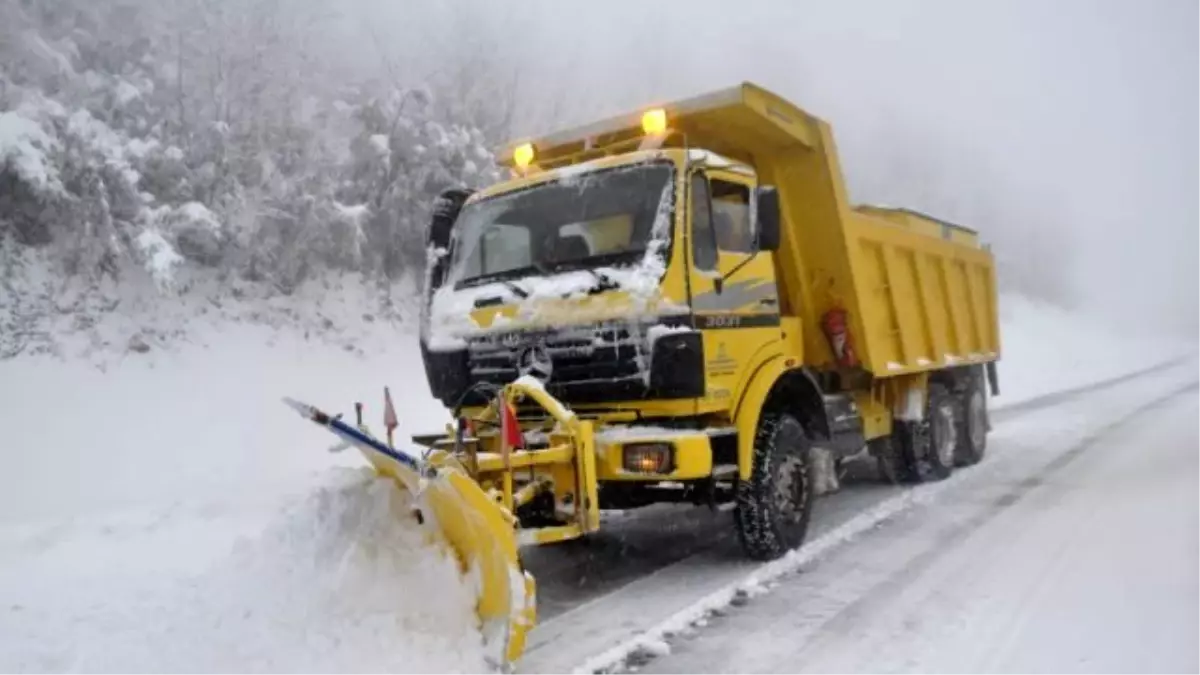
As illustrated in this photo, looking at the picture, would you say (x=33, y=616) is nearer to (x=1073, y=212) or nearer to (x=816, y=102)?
(x=816, y=102)

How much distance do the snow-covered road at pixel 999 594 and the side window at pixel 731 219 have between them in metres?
2.14

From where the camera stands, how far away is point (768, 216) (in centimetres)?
585

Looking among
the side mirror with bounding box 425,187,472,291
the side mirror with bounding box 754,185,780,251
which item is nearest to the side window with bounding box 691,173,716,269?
the side mirror with bounding box 754,185,780,251

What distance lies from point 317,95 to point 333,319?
3983 millimetres

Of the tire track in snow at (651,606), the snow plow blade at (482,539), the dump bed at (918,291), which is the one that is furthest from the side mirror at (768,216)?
the snow plow blade at (482,539)

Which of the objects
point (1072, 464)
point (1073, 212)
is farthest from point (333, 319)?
point (1073, 212)

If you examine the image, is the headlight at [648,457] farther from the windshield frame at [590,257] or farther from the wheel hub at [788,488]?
the wheel hub at [788,488]

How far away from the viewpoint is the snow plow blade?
13.0 feet

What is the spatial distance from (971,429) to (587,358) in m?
6.67

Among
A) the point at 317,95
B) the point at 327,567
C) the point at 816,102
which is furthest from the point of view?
the point at 816,102

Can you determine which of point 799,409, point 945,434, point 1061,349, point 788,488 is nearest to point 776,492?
point 788,488

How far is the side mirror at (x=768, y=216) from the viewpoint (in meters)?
5.83

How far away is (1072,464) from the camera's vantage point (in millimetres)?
9758

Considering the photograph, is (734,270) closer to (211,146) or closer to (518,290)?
(518,290)
